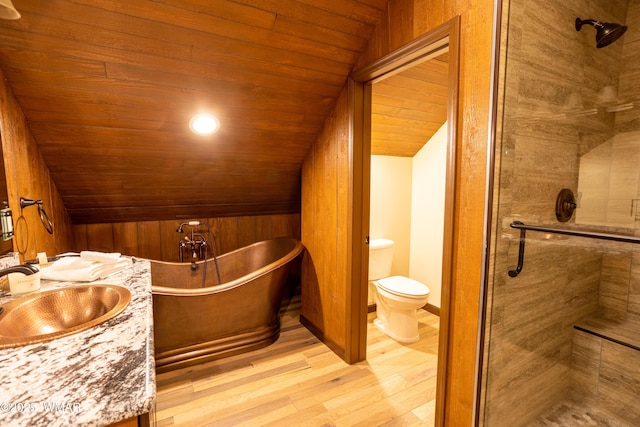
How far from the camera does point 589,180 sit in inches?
66.7

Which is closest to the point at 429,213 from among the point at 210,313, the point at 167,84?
the point at 210,313

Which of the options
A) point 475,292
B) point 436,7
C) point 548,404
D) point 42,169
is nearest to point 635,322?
point 548,404

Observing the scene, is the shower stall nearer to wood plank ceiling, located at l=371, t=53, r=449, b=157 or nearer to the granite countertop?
wood plank ceiling, located at l=371, t=53, r=449, b=157

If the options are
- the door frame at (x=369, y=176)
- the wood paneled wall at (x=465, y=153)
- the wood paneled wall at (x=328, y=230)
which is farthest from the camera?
the wood paneled wall at (x=328, y=230)

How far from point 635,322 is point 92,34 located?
10.9 ft

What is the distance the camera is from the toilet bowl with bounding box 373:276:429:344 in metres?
2.57

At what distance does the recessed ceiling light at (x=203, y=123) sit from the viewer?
2193 mm

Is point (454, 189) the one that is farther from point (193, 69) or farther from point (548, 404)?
point (193, 69)

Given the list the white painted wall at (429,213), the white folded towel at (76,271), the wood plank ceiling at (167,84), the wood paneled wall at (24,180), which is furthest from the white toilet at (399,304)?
the wood paneled wall at (24,180)

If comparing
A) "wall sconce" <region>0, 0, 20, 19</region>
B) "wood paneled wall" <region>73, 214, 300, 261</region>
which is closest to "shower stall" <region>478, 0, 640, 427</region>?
"wall sconce" <region>0, 0, 20, 19</region>

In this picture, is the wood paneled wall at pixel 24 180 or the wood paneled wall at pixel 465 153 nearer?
the wood paneled wall at pixel 465 153

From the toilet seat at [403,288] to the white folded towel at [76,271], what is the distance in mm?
2001

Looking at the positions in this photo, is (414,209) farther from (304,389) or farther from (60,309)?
(60,309)

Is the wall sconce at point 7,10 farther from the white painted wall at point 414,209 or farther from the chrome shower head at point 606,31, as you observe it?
the white painted wall at point 414,209
